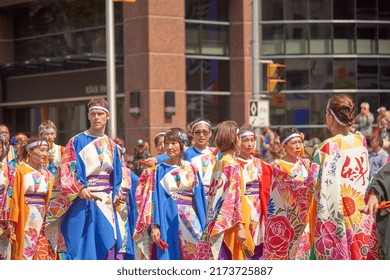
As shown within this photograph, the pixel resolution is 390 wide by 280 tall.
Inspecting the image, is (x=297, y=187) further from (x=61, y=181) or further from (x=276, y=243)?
(x=61, y=181)

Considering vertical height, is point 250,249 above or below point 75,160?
below

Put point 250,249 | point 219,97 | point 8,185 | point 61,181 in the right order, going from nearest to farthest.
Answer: point 250,249
point 61,181
point 8,185
point 219,97

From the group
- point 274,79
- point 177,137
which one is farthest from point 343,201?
point 274,79

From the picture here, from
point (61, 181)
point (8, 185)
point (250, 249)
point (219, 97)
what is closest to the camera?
point (250, 249)

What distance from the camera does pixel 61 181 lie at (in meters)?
12.7

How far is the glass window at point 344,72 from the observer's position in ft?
117

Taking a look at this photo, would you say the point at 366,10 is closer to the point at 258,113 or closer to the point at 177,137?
the point at 258,113

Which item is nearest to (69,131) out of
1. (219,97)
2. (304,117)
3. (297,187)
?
(219,97)

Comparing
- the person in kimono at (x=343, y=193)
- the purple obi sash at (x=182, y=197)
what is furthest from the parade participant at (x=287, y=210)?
the person in kimono at (x=343, y=193)

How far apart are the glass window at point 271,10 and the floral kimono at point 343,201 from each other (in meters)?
26.0

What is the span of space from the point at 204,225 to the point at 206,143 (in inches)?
77.6

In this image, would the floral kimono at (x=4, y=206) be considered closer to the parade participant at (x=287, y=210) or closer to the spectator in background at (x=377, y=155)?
the parade participant at (x=287, y=210)

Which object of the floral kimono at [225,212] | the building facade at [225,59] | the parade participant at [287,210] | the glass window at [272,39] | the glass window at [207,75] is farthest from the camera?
the glass window at [272,39]

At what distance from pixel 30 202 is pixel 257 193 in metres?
2.84
